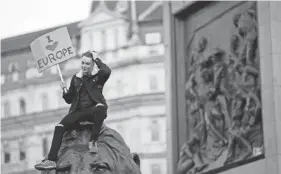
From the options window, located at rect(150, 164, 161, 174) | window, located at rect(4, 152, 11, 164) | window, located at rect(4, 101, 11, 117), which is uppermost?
window, located at rect(4, 101, 11, 117)

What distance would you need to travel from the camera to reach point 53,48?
16.6 m

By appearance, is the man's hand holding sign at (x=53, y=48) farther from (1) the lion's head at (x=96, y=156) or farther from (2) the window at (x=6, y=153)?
(2) the window at (x=6, y=153)

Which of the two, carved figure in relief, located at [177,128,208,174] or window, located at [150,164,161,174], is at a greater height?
carved figure in relief, located at [177,128,208,174]

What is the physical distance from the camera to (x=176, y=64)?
36.3 metres

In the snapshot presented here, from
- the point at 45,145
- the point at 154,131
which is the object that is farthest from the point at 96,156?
the point at 45,145

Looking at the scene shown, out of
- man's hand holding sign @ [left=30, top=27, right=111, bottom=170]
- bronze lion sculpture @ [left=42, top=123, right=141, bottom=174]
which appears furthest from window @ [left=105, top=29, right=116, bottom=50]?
bronze lion sculpture @ [left=42, top=123, right=141, bottom=174]

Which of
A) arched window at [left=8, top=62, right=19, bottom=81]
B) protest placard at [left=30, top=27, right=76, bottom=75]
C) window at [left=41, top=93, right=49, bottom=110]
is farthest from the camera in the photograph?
arched window at [left=8, top=62, right=19, bottom=81]

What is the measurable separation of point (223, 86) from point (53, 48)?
1643 cm

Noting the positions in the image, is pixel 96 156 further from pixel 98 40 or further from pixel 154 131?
pixel 98 40

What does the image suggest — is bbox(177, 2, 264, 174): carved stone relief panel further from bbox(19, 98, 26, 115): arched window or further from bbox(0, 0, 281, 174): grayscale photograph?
bbox(19, 98, 26, 115): arched window

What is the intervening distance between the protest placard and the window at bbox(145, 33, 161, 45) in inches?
2308

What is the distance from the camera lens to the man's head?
1591cm

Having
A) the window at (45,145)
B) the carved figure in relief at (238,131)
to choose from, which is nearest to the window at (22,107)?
the window at (45,145)

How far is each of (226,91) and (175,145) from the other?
4059mm
